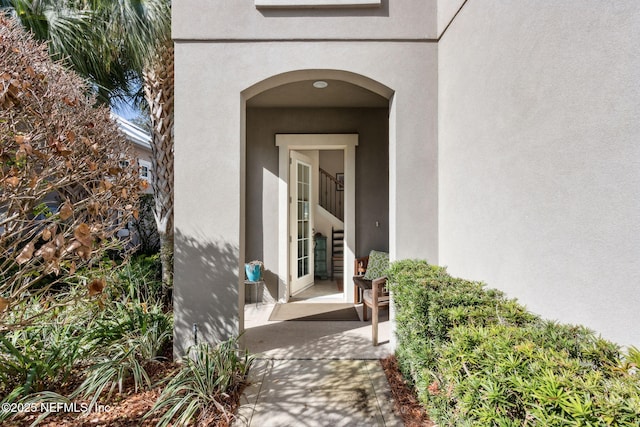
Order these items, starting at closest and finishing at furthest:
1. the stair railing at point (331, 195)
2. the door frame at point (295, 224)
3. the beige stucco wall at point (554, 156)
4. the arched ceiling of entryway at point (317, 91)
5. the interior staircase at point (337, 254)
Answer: the beige stucco wall at point (554, 156) → the arched ceiling of entryway at point (317, 91) → the door frame at point (295, 224) → the interior staircase at point (337, 254) → the stair railing at point (331, 195)

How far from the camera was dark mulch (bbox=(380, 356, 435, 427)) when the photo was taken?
99.0 inches

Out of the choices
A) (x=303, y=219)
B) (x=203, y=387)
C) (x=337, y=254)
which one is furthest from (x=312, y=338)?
(x=337, y=254)

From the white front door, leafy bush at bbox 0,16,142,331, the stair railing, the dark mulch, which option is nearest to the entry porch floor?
the dark mulch

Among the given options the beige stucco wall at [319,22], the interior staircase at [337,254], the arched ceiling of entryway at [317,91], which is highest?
the beige stucco wall at [319,22]

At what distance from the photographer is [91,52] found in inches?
183

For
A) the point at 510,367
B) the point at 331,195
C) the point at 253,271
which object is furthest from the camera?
the point at 331,195

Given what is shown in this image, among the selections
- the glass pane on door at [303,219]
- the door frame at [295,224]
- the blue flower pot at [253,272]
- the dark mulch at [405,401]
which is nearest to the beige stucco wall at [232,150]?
the dark mulch at [405,401]

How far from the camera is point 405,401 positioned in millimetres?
2764

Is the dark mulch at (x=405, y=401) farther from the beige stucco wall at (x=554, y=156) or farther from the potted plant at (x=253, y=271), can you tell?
the potted plant at (x=253, y=271)

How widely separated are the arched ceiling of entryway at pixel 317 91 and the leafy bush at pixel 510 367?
101 inches

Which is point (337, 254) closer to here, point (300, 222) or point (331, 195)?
point (300, 222)

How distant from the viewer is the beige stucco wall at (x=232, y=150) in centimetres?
345

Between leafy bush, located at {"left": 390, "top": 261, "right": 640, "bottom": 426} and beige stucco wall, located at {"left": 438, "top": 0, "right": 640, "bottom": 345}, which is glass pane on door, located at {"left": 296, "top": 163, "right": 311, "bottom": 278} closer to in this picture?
beige stucco wall, located at {"left": 438, "top": 0, "right": 640, "bottom": 345}

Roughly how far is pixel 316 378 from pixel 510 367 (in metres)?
2.28
